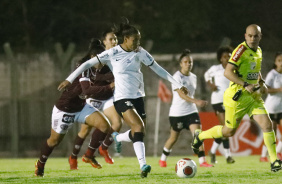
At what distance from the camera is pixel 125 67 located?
457 inches

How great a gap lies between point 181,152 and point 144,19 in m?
11.6

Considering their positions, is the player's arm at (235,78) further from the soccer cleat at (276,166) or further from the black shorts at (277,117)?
the black shorts at (277,117)

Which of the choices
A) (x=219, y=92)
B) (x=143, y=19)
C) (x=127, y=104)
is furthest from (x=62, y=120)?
(x=143, y=19)

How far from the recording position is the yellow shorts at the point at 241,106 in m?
12.1

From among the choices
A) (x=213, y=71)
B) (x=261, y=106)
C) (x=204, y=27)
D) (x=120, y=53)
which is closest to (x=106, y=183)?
(x=120, y=53)

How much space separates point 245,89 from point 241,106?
29 cm

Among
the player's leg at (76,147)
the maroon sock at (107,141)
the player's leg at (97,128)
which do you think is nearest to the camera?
the player's leg at (97,128)

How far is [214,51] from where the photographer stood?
21.8m

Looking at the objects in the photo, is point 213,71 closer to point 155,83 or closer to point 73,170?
point 73,170

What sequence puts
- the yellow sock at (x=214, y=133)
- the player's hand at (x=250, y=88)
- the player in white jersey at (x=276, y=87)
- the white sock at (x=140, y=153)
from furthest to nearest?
1. the player in white jersey at (x=276, y=87)
2. the yellow sock at (x=214, y=133)
3. the player's hand at (x=250, y=88)
4. the white sock at (x=140, y=153)

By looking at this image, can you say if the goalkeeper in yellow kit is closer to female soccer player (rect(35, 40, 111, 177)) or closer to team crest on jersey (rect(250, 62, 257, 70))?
team crest on jersey (rect(250, 62, 257, 70))

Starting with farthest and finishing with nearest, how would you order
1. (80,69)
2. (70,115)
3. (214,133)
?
1. (214,133)
2. (70,115)
3. (80,69)

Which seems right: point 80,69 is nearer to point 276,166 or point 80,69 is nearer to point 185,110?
point 276,166

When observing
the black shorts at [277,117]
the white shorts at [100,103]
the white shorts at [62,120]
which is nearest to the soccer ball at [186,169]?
the white shorts at [62,120]
